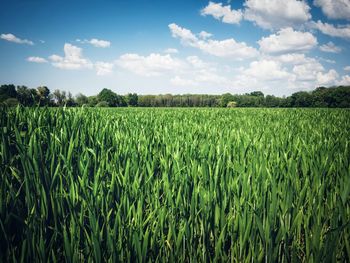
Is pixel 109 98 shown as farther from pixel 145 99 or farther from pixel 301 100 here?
pixel 301 100

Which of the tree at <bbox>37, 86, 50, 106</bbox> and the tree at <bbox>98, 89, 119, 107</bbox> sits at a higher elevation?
the tree at <bbox>98, 89, 119, 107</bbox>

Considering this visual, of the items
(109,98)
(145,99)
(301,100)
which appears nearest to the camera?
(301,100)

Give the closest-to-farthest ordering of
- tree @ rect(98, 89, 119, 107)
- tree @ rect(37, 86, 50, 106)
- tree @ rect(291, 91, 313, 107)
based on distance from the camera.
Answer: tree @ rect(37, 86, 50, 106), tree @ rect(291, 91, 313, 107), tree @ rect(98, 89, 119, 107)

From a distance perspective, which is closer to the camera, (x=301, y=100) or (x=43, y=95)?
(x=43, y=95)

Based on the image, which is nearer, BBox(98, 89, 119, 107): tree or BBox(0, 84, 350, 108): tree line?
BBox(0, 84, 350, 108): tree line

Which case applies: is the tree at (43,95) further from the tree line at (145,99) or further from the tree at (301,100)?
the tree at (301,100)

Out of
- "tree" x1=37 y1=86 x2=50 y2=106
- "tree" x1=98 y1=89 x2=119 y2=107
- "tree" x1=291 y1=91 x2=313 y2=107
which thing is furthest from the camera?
"tree" x1=98 y1=89 x2=119 y2=107

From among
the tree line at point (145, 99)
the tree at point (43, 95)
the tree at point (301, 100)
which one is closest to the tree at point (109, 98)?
the tree line at point (145, 99)

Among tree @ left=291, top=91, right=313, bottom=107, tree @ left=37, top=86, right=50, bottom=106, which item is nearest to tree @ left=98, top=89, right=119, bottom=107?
tree @ left=291, top=91, right=313, bottom=107

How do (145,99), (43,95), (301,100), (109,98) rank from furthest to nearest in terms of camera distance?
1. (145,99)
2. (109,98)
3. (301,100)
4. (43,95)

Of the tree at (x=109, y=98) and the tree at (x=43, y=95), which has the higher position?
the tree at (x=109, y=98)

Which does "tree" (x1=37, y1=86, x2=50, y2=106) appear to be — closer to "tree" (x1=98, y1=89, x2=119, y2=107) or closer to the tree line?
Answer: the tree line

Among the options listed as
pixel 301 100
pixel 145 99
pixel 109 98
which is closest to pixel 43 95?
pixel 109 98

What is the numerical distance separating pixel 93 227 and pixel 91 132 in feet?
6.61
